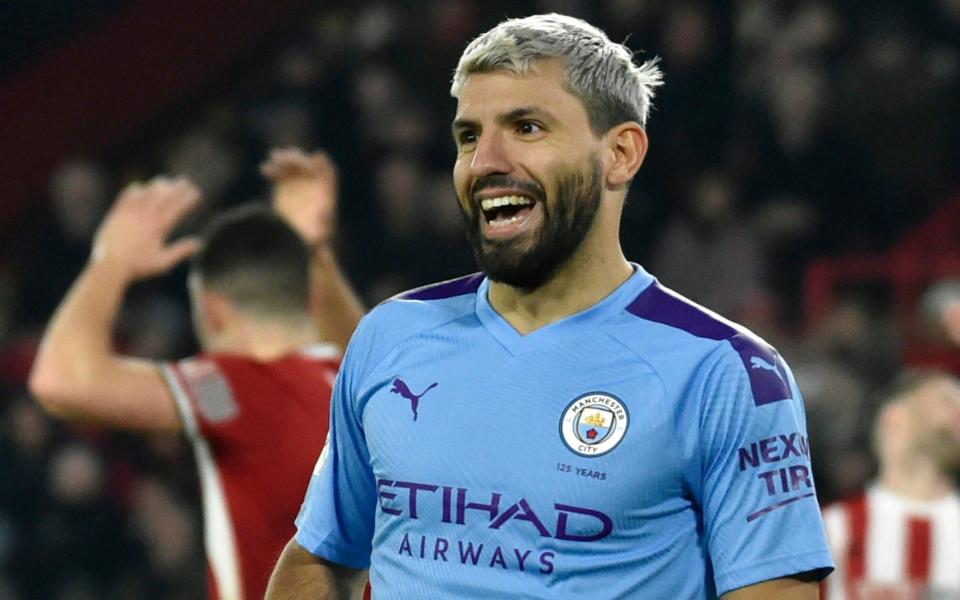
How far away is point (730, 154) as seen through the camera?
333 inches

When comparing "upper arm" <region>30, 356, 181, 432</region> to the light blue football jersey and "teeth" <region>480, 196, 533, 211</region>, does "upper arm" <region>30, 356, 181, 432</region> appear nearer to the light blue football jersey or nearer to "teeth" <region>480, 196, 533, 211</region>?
→ the light blue football jersey

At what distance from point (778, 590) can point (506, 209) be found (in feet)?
2.35

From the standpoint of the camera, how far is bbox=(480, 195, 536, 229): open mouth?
2564mm

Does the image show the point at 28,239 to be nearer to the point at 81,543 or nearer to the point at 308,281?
the point at 81,543

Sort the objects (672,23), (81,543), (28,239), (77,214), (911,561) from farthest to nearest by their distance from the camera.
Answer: (28,239) → (77,214) → (672,23) → (81,543) → (911,561)

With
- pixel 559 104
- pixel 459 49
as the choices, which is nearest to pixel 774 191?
pixel 459 49

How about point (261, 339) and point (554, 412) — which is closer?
point (554, 412)

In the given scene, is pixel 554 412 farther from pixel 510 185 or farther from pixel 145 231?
pixel 145 231

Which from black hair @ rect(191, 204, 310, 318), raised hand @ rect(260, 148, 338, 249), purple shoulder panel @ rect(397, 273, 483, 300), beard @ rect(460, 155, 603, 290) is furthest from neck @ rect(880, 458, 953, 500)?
beard @ rect(460, 155, 603, 290)

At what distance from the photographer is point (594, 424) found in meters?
2.49

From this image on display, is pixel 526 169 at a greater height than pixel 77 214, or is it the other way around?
pixel 77 214

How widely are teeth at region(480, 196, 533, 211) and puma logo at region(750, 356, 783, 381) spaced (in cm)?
42

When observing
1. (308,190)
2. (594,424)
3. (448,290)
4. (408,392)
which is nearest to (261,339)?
(308,190)

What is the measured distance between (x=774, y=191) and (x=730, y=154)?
0.31 m
